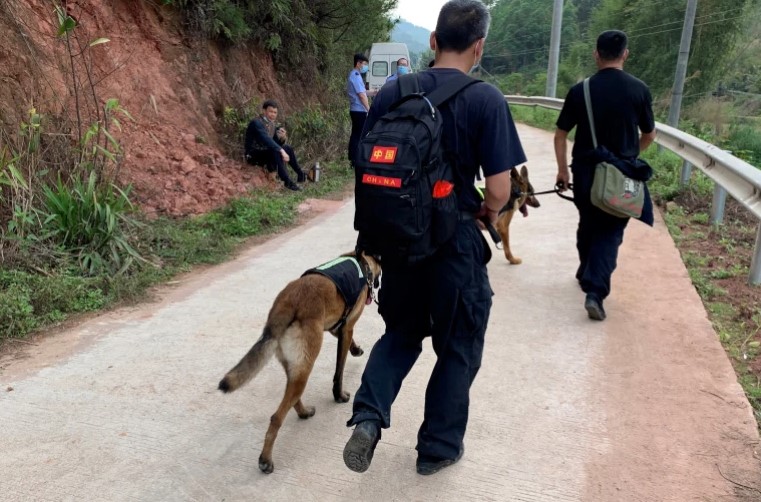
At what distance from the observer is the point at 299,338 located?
9.73ft

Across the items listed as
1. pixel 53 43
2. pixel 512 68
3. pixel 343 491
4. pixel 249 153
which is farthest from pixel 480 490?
pixel 512 68

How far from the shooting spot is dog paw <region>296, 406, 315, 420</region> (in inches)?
128

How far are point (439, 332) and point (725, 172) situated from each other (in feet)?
14.3

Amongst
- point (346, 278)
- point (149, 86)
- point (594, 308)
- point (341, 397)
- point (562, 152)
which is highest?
point (149, 86)

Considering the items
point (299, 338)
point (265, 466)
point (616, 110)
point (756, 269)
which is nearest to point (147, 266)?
point (299, 338)

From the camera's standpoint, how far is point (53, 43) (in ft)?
22.0

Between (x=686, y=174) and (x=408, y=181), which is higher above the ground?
(x=408, y=181)

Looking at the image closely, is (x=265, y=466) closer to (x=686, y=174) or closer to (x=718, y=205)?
(x=718, y=205)

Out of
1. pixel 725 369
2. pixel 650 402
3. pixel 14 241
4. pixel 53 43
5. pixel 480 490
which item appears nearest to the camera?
pixel 480 490

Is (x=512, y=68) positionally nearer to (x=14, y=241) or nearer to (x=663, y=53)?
(x=663, y=53)

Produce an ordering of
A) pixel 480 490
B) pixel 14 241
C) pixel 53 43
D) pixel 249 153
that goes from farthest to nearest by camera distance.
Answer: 1. pixel 249 153
2. pixel 53 43
3. pixel 14 241
4. pixel 480 490

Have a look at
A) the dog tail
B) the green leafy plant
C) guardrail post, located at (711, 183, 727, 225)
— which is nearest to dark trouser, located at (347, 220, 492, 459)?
the dog tail

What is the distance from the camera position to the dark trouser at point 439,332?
2539 mm

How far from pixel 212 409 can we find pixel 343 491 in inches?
42.2
